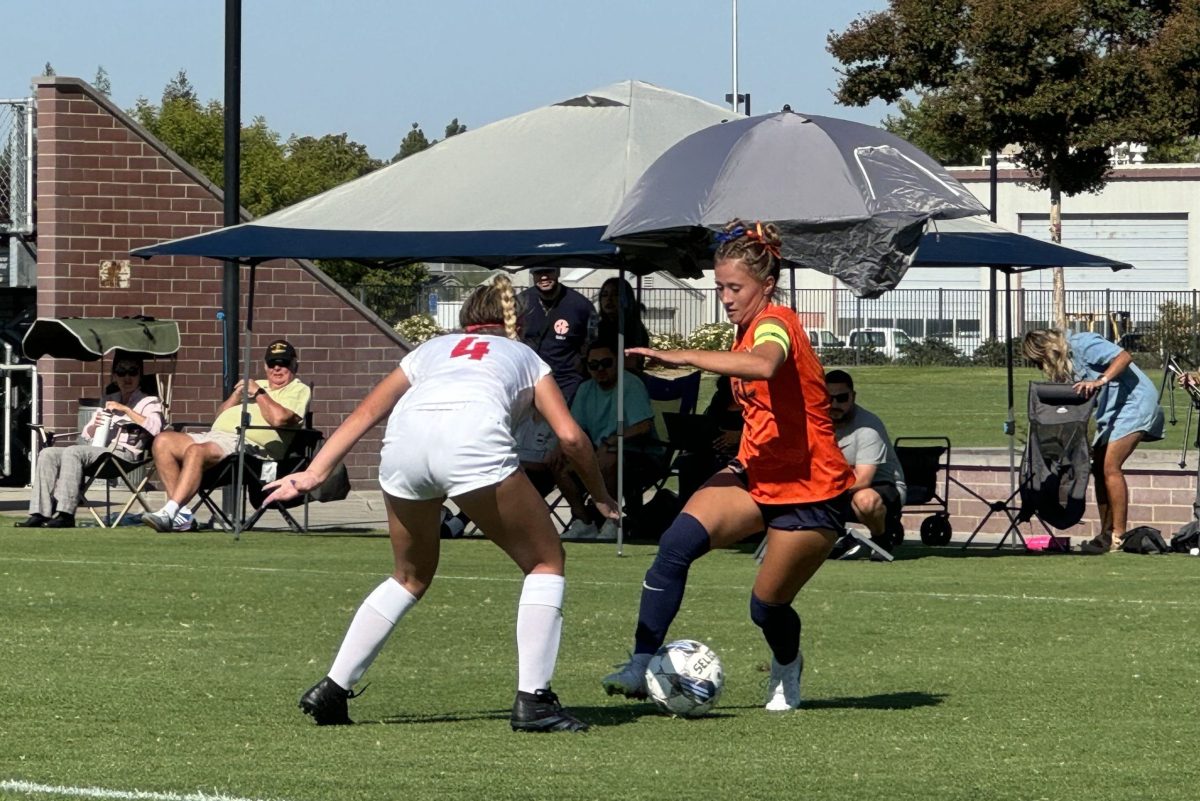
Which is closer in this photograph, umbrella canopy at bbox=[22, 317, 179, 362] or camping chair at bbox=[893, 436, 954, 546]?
camping chair at bbox=[893, 436, 954, 546]

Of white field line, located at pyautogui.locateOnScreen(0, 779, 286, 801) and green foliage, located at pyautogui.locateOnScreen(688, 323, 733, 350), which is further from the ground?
green foliage, located at pyautogui.locateOnScreen(688, 323, 733, 350)

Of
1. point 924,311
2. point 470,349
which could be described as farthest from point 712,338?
point 470,349

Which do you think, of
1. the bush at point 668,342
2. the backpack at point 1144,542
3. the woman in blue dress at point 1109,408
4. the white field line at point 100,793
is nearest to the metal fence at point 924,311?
the bush at point 668,342

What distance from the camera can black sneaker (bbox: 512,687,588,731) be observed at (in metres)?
7.48

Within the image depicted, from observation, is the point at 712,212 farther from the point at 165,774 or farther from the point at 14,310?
the point at 14,310

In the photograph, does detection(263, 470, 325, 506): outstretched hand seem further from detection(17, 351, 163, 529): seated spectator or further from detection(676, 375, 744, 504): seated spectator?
detection(17, 351, 163, 529): seated spectator

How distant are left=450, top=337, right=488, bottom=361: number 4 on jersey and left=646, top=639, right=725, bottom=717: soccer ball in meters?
1.33

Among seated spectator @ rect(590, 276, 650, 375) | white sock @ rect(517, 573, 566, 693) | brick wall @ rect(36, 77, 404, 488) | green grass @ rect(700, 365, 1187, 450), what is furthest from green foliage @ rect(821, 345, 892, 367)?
white sock @ rect(517, 573, 566, 693)

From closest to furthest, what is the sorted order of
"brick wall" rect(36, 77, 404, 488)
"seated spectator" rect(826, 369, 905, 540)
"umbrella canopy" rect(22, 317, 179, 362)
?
1. "seated spectator" rect(826, 369, 905, 540)
2. "umbrella canopy" rect(22, 317, 179, 362)
3. "brick wall" rect(36, 77, 404, 488)

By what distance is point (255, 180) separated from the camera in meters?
64.0

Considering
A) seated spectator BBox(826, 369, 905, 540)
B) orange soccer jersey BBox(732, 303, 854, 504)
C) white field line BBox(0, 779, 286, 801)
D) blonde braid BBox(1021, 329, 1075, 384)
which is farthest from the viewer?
blonde braid BBox(1021, 329, 1075, 384)

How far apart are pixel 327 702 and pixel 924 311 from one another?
4535 cm

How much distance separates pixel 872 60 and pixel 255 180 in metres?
25.1

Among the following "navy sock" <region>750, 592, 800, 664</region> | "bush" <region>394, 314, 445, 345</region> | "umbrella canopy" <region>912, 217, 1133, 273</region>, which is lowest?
"navy sock" <region>750, 592, 800, 664</region>
